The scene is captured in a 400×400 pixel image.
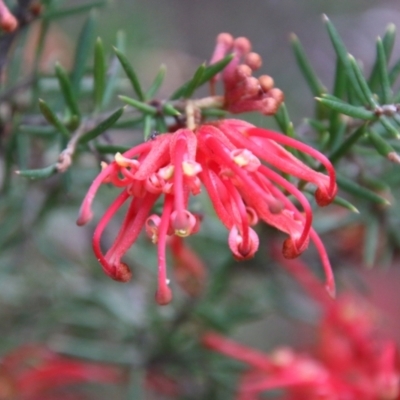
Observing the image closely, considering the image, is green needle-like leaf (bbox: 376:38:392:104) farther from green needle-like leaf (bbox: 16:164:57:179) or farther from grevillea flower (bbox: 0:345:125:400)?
grevillea flower (bbox: 0:345:125:400)

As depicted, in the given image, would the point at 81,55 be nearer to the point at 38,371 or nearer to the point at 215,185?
the point at 215,185

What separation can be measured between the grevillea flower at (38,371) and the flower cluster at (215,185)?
61 cm

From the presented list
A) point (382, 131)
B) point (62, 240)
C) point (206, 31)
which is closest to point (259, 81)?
point (382, 131)

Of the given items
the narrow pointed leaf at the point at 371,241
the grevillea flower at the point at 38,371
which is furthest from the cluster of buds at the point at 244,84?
the grevillea flower at the point at 38,371

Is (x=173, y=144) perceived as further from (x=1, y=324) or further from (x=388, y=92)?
(x=1, y=324)

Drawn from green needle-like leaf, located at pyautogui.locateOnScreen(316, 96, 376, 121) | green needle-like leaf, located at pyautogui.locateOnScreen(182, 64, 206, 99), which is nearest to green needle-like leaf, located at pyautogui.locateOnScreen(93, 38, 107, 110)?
green needle-like leaf, located at pyautogui.locateOnScreen(182, 64, 206, 99)

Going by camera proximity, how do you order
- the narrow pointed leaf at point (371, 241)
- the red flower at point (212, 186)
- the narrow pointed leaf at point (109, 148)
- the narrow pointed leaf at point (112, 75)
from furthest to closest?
1. the narrow pointed leaf at point (371, 241)
2. the narrow pointed leaf at point (112, 75)
3. the narrow pointed leaf at point (109, 148)
4. the red flower at point (212, 186)

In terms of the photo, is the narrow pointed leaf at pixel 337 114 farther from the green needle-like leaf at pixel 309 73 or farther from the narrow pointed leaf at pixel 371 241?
the narrow pointed leaf at pixel 371 241

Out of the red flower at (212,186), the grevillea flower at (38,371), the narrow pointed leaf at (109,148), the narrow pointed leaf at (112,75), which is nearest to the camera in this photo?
the red flower at (212,186)

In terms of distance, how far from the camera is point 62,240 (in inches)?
61.7

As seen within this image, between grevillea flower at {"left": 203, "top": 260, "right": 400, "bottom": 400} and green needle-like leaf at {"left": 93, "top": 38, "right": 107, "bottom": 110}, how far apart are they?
49 centimetres

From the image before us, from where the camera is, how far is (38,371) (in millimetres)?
1076

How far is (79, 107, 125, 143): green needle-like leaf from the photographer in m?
0.59

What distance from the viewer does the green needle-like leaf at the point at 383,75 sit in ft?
2.06
